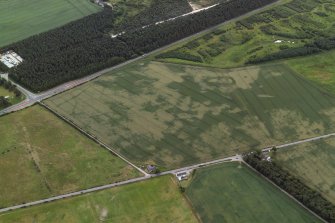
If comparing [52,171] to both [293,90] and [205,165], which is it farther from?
[293,90]

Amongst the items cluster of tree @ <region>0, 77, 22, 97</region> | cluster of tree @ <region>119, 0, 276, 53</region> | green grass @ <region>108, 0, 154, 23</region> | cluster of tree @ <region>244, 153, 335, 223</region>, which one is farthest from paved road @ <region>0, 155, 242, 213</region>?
green grass @ <region>108, 0, 154, 23</region>

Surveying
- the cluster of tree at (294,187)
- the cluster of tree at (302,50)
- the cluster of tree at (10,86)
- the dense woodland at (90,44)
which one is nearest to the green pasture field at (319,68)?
the cluster of tree at (302,50)

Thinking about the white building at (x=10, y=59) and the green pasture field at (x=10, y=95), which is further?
the white building at (x=10, y=59)

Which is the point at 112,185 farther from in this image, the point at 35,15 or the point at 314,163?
the point at 35,15

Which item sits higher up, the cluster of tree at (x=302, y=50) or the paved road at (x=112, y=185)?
the cluster of tree at (x=302, y=50)

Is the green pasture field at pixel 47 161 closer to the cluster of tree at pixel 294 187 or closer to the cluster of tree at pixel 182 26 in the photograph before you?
the cluster of tree at pixel 294 187

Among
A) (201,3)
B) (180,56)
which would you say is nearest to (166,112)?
(180,56)

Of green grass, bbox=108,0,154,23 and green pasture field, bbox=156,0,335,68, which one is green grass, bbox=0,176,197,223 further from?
green grass, bbox=108,0,154,23
